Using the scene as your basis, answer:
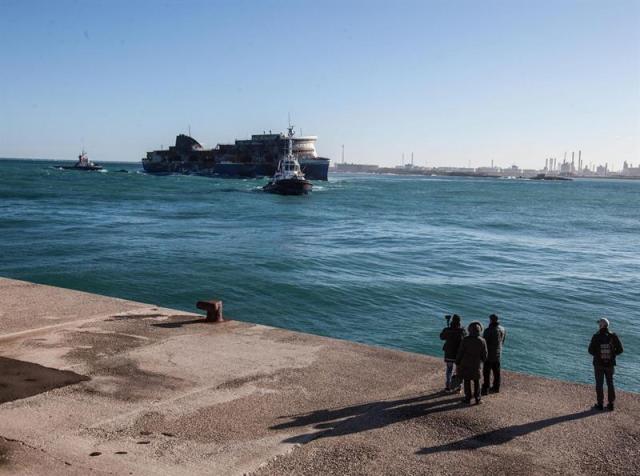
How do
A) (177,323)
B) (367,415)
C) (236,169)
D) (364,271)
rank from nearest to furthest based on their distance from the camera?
1. (367,415)
2. (177,323)
3. (364,271)
4. (236,169)

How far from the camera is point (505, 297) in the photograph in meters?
21.3

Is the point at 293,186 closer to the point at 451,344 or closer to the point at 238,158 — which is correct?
the point at 238,158

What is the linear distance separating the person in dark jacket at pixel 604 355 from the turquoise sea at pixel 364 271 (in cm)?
676

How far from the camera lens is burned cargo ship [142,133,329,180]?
117312mm

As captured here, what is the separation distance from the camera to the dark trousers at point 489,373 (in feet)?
A: 25.0

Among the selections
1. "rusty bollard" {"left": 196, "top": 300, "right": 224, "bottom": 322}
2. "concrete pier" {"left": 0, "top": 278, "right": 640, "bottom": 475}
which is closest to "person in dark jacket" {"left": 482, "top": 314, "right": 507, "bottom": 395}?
"concrete pier" {"left": 0, "top": 278, "right": 640, "bottom": 475}

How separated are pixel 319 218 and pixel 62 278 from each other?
105 ft

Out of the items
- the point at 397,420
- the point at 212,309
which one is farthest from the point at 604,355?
the point at 212,309

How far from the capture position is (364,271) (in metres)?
25.8

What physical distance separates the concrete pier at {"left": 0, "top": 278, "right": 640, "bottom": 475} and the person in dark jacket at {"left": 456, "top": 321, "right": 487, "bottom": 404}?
217 mm

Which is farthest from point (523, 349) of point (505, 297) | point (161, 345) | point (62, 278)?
point (62, 278)

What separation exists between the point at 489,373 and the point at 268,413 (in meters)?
2.82

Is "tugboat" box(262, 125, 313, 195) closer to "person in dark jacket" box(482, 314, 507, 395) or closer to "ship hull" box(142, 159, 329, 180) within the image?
"ship hull" box(142, 159, 329, 180)

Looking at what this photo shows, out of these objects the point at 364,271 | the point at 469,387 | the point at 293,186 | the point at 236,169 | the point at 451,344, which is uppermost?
the point at 236,169
